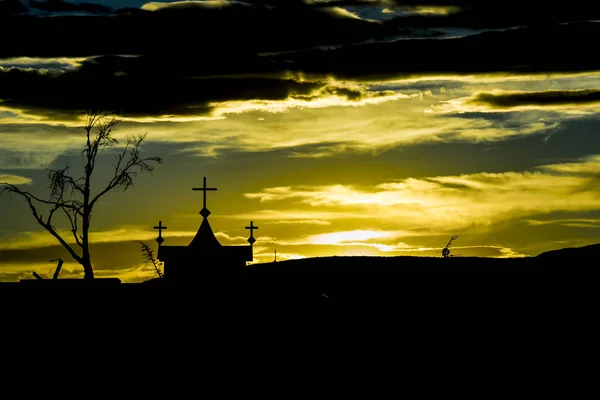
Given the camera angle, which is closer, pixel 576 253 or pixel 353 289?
pixel 353 289

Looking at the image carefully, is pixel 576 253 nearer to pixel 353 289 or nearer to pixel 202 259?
pixel 353 289

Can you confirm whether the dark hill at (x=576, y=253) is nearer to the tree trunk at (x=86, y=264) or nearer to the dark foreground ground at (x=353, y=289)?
the dark foreground ground at (x=353, y=289)

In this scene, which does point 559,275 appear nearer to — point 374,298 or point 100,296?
point 374,298

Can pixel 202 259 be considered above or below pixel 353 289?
above

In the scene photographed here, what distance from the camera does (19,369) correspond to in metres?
27.5

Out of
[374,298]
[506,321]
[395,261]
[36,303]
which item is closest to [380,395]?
[36,303]

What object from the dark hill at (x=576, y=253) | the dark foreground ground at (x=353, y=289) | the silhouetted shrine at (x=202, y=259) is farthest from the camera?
the silhouetted shrine at (x=202, y=259)

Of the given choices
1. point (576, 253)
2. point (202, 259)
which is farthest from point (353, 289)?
point (576, 253)

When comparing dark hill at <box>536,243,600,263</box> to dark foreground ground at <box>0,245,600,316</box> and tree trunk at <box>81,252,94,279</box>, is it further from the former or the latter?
tree trunk at <box>81,252,94,279</box>

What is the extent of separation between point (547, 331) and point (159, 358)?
16.4 metres

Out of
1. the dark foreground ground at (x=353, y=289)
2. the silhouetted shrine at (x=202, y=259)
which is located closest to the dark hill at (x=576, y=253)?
the dark foreground ground at (x=353, y=289)

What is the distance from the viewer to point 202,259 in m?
55.1

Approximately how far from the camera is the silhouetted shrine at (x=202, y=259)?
54812mm

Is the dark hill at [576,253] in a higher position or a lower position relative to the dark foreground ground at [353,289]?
higher
